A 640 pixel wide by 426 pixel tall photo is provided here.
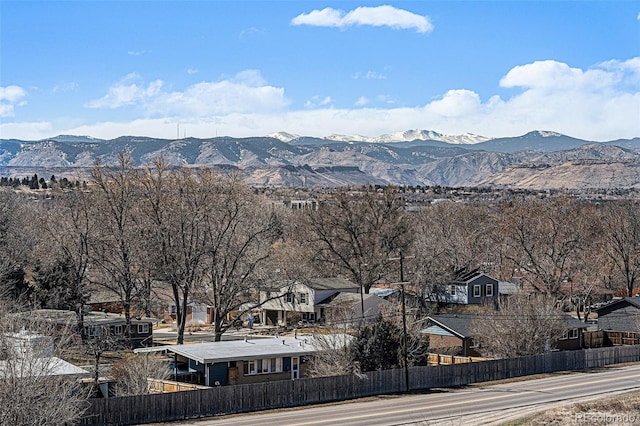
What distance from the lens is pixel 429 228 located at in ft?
394

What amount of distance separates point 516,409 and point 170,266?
2833 cm

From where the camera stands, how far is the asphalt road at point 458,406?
137 feet

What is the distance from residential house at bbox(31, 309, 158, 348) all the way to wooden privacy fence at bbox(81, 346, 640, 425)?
1823 centimetres

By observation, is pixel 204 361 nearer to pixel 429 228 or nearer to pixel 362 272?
pixel 362 272

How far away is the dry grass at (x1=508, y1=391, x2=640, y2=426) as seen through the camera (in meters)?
41.4

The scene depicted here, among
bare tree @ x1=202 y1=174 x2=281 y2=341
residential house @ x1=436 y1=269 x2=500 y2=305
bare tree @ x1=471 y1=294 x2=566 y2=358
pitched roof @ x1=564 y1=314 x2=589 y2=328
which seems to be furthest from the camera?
residential house @ x1=436 y1=269 x2=500 y2=305


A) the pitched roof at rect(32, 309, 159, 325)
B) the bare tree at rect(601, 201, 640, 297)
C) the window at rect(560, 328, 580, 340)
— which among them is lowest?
the window at rect(560, 328, 580, 340)

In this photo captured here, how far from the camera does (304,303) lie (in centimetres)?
8431

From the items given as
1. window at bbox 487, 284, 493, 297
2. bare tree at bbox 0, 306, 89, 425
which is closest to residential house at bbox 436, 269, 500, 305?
window at bbox 487, 284, 493, 297

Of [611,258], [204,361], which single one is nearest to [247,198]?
[204,361]

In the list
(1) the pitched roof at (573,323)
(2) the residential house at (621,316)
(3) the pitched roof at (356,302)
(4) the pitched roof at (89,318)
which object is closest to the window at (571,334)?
(1) the pitched roof at (573,323)

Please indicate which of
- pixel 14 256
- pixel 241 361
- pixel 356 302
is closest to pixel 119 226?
pixel 14 256

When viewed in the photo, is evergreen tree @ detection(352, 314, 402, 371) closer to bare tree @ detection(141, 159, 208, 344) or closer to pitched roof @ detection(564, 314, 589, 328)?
bare tree @ detection(141, 159, 208, 344)

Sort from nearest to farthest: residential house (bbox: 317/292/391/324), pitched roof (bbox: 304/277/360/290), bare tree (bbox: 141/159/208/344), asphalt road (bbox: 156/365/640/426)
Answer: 1. asphalt road (bbox: 156/365/640/426)
2. bare tree (bbox: 141/159/208/344)
3. residential house (bbox: 317/292/391/324)
4. pitched roof (bbox: 304/277/360/290)
